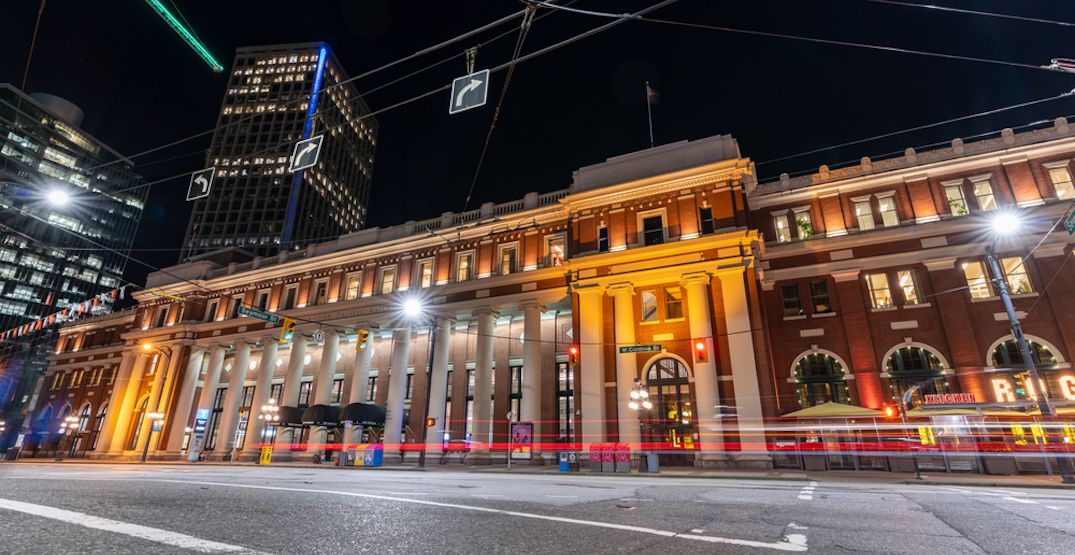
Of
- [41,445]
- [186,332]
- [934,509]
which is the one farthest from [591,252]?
[41,445]

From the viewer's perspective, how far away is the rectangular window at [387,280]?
38.9 metres

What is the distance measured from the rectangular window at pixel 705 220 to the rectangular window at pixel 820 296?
711 centimetres

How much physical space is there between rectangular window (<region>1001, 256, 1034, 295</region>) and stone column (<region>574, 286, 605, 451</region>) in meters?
21.5

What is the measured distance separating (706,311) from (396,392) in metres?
22.2

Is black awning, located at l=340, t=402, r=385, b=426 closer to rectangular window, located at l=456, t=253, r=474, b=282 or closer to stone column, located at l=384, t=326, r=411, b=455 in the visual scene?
stone column, located at l=384, t=326, r=411, b=455

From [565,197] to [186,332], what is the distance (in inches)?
1536

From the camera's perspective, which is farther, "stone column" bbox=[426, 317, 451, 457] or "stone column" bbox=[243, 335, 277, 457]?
"stone column" bbox=[243, 335, 277, 457]

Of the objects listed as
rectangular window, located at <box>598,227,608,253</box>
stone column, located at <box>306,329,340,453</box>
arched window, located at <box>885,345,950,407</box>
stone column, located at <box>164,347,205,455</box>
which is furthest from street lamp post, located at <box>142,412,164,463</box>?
arched window, located at <box>885,345,950,407</box>

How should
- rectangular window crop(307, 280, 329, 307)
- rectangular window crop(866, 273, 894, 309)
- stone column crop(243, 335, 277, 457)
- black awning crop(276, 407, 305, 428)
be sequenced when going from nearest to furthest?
rectangular window crop(866, 273, 894, 309)
black awning crop(276, 407, 305, 428)
stone column crop(243, 335, 277, 457)
rectangular window crop(307, 280, 329, 307)

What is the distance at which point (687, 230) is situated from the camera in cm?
2873

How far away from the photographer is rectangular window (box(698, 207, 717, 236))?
28469mm

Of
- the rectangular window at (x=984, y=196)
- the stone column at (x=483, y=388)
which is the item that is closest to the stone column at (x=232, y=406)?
the stone column at (x=483, y=388)

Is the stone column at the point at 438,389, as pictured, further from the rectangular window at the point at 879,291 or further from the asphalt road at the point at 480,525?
the rectangular window at the point at 879,291

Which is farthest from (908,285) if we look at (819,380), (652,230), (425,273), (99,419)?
(99,419)
